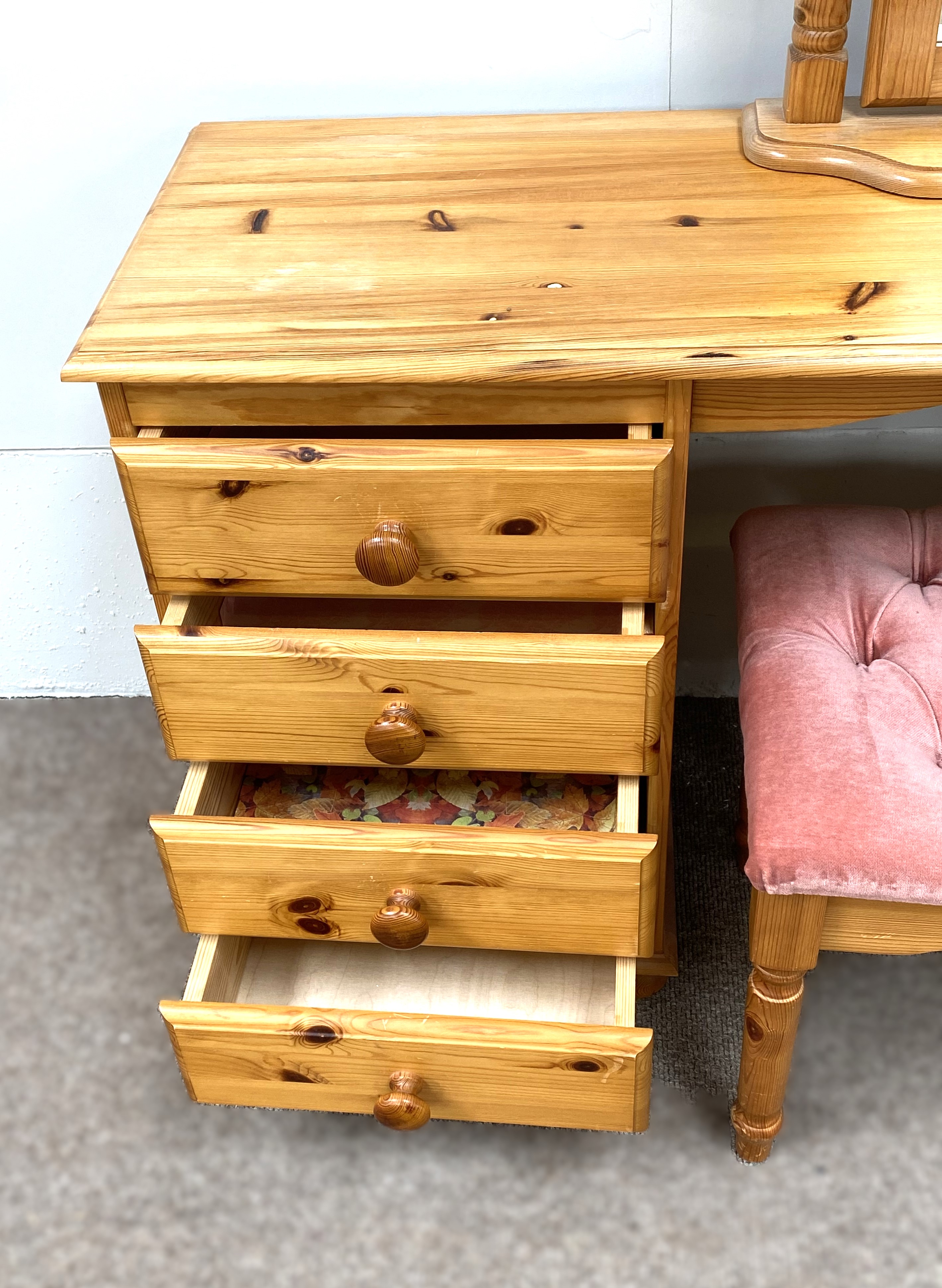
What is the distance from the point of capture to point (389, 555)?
34.9 inches

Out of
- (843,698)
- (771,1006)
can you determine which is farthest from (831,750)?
(771,1006)

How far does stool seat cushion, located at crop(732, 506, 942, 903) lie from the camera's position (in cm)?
86

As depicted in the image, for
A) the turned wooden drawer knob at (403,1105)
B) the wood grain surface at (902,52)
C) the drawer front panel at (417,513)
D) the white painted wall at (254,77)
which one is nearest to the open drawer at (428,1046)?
the turned wooden drawer knob at (403,1105)

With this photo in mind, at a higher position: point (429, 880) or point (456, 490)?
point (456, 490)

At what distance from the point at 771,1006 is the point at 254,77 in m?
0.98

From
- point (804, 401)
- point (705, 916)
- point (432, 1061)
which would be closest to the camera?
point (804, 401)

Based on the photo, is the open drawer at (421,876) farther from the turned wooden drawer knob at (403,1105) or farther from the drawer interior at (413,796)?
the turned wooden drawer knob at (403,1105)

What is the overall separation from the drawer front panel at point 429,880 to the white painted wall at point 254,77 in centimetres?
63

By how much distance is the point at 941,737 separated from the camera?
0.93 meters

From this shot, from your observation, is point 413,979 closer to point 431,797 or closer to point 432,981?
point 432,981

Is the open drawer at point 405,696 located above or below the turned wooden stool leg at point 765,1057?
above

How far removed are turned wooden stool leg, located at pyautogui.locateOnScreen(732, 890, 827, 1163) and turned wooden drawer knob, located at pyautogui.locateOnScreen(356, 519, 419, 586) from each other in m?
0.36

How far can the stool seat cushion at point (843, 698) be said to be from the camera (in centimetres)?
86

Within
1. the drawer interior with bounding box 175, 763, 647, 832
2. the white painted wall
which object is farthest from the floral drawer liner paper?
the white painted wall
